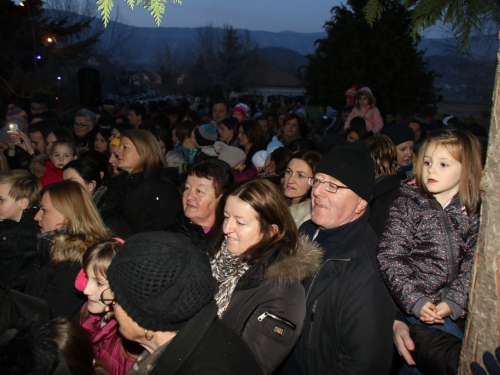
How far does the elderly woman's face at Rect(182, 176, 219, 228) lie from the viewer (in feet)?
11.6

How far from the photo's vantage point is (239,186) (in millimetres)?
2842

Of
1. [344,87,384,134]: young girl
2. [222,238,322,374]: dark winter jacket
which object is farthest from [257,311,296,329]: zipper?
[344,87,384,134]: young girl

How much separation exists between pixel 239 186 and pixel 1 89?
1686 centimetres

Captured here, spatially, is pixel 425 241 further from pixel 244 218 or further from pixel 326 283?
pixel 244 218

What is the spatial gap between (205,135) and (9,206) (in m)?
3.14

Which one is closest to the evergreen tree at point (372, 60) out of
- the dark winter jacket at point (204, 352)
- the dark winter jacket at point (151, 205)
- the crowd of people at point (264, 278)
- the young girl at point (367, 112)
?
the young girl at point (367, 112)

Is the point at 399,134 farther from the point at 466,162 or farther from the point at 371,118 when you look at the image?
the point at 371,118

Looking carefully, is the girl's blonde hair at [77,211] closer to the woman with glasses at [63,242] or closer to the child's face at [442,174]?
the woman with glasses at [63,242]

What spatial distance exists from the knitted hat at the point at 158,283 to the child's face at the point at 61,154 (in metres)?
4.08

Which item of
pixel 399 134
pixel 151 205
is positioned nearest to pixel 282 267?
pixel 151 205

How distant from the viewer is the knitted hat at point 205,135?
6551 mm

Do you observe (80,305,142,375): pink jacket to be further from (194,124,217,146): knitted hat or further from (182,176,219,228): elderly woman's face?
(194,124,217,146): knitted hat

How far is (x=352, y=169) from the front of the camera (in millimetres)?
2795

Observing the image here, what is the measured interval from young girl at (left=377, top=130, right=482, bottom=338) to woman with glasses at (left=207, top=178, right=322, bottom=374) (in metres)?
0.50
